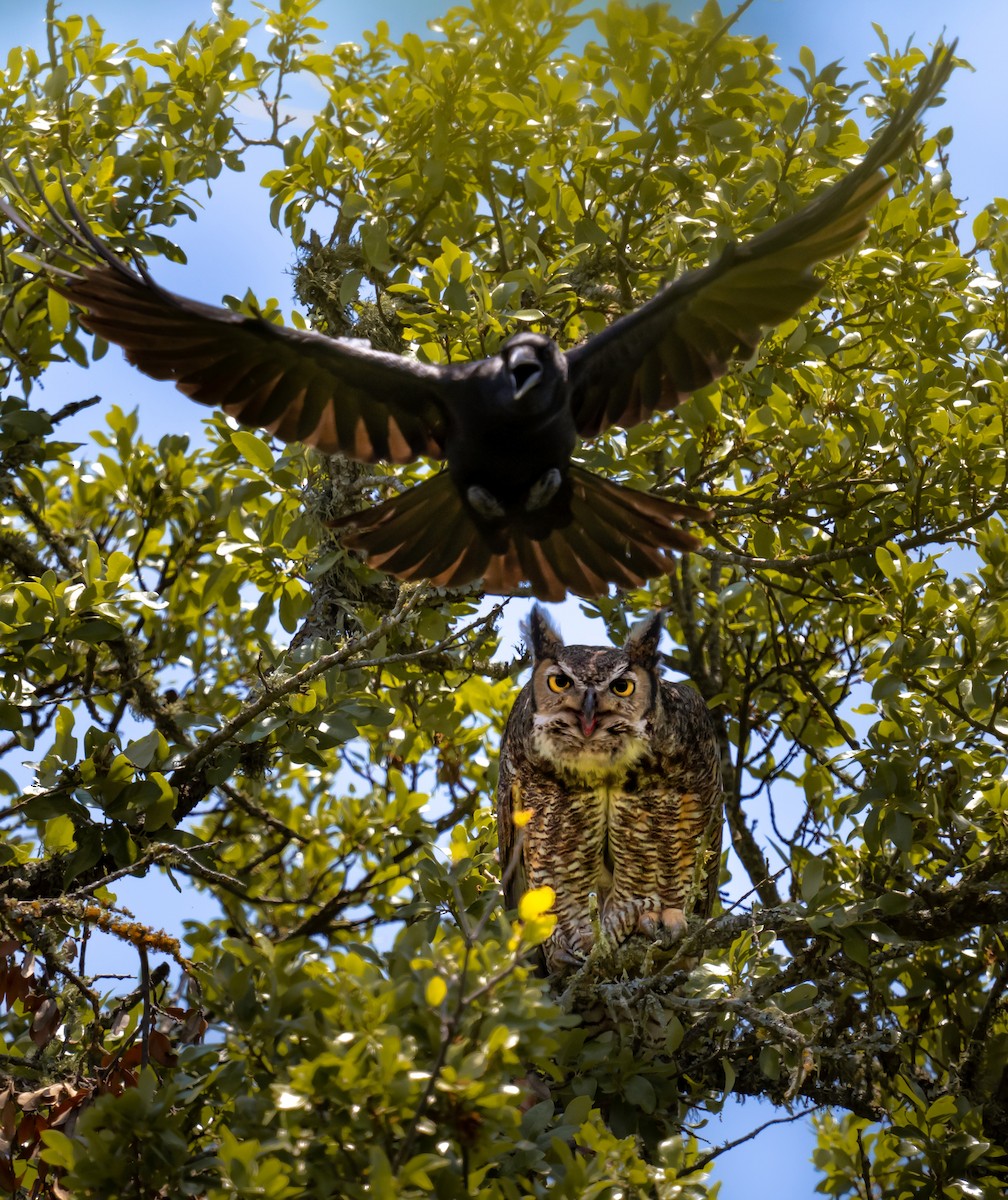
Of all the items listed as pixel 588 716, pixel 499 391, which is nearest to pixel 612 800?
pixel 588 716

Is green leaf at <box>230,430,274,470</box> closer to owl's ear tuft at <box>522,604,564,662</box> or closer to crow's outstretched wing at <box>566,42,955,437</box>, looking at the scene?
crow's outstretched wing at <box>566,42,955,437</box>

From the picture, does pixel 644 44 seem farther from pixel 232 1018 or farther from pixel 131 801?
pixel 232 1018

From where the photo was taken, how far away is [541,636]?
16.9ft

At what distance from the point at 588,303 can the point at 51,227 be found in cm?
196

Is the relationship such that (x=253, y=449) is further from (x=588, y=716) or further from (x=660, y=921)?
(x=660, y=921)

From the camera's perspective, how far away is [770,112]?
13.9ft

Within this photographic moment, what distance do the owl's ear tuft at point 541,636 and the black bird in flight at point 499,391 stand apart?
593 mm

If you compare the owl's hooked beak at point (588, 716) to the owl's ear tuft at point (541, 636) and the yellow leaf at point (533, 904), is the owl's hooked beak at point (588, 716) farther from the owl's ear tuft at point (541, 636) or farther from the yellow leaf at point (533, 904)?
the yellow leaf at point (533, 904)

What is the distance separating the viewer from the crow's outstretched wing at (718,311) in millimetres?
3711

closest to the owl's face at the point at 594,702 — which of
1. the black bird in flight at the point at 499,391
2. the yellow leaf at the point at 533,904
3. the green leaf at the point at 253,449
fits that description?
the black bird in flight at the point at 499,391

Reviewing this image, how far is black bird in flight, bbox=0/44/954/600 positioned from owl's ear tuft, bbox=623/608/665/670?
564mm

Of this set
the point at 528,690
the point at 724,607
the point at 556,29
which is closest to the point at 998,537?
the point at 724,607

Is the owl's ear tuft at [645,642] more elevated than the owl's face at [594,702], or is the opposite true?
the owl's ear tuft at [645,642]

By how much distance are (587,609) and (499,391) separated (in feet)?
6.28
